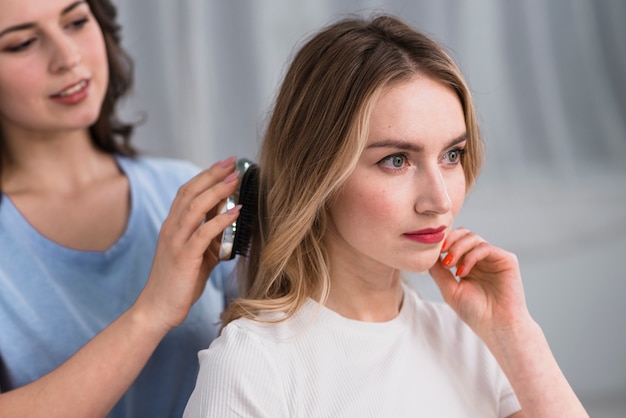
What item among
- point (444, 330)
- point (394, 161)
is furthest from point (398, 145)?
point (444, 330)

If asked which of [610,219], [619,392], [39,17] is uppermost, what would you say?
[39,17]

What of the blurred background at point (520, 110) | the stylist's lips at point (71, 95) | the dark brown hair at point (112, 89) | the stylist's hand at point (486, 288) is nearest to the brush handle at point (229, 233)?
the stylist's hand at point (486, 288)

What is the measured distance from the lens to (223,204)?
47.5 inches

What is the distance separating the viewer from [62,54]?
1.43 metres

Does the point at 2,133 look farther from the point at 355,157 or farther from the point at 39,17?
the point at 355,157

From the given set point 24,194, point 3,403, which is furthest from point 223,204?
point 24,194

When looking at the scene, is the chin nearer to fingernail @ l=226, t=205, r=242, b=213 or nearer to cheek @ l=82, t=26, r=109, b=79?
fingernail @ l=226, t=205, r=242, b=213

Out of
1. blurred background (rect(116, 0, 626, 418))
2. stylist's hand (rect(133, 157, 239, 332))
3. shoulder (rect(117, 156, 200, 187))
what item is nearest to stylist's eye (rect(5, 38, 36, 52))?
shoulder (rect(117, 156, 200, 187))

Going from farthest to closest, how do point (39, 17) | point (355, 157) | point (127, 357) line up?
point (39, 17) < point (127, 357) < point (355, 157)

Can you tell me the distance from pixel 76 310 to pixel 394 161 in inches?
27.1

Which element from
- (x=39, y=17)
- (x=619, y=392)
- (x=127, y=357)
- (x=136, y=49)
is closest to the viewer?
(x=127, y=357)

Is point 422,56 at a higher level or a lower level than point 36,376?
higher

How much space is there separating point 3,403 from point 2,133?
582 millimetres

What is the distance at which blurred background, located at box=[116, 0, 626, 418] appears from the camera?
2480mm
